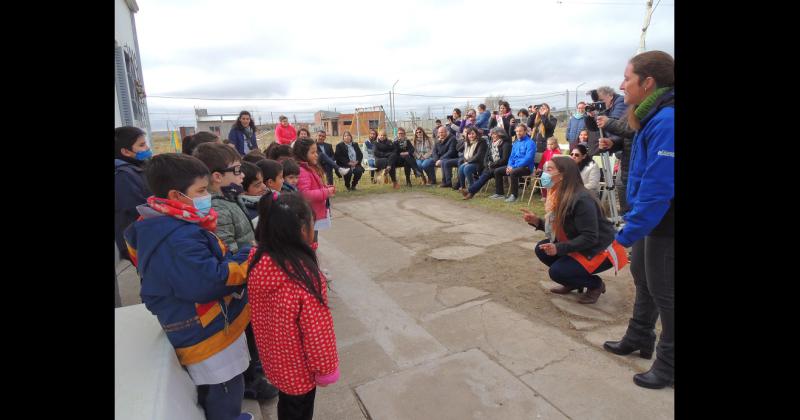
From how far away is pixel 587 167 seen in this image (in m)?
6.85

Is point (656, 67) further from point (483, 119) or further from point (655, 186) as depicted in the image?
point (483, 119)

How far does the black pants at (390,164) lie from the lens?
10844mm

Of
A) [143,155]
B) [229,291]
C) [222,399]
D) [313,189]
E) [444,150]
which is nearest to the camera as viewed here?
[229,291]

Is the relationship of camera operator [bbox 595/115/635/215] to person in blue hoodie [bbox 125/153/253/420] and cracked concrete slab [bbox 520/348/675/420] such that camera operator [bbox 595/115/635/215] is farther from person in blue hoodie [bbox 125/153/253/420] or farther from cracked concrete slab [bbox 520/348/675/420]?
person in blue hoodie [bbox 125/153/253/420]

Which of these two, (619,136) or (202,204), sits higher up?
(619,136)

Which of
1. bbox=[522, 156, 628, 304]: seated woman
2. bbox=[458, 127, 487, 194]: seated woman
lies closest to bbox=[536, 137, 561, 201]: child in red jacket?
bbox=[458, 127, 487, 194]: seated woman

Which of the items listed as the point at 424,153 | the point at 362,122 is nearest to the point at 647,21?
the point at 424,153

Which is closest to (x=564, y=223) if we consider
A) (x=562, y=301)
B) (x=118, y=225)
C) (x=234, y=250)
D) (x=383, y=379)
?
(x=562, y=301)

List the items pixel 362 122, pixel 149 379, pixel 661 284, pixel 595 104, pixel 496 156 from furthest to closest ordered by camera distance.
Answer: pixel 362 122
pixel 496 156
pixel 595 104
pixel 661 284
pixel 149 379

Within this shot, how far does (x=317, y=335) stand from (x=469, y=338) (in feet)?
5.55

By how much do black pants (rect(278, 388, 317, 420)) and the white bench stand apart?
40 cm
